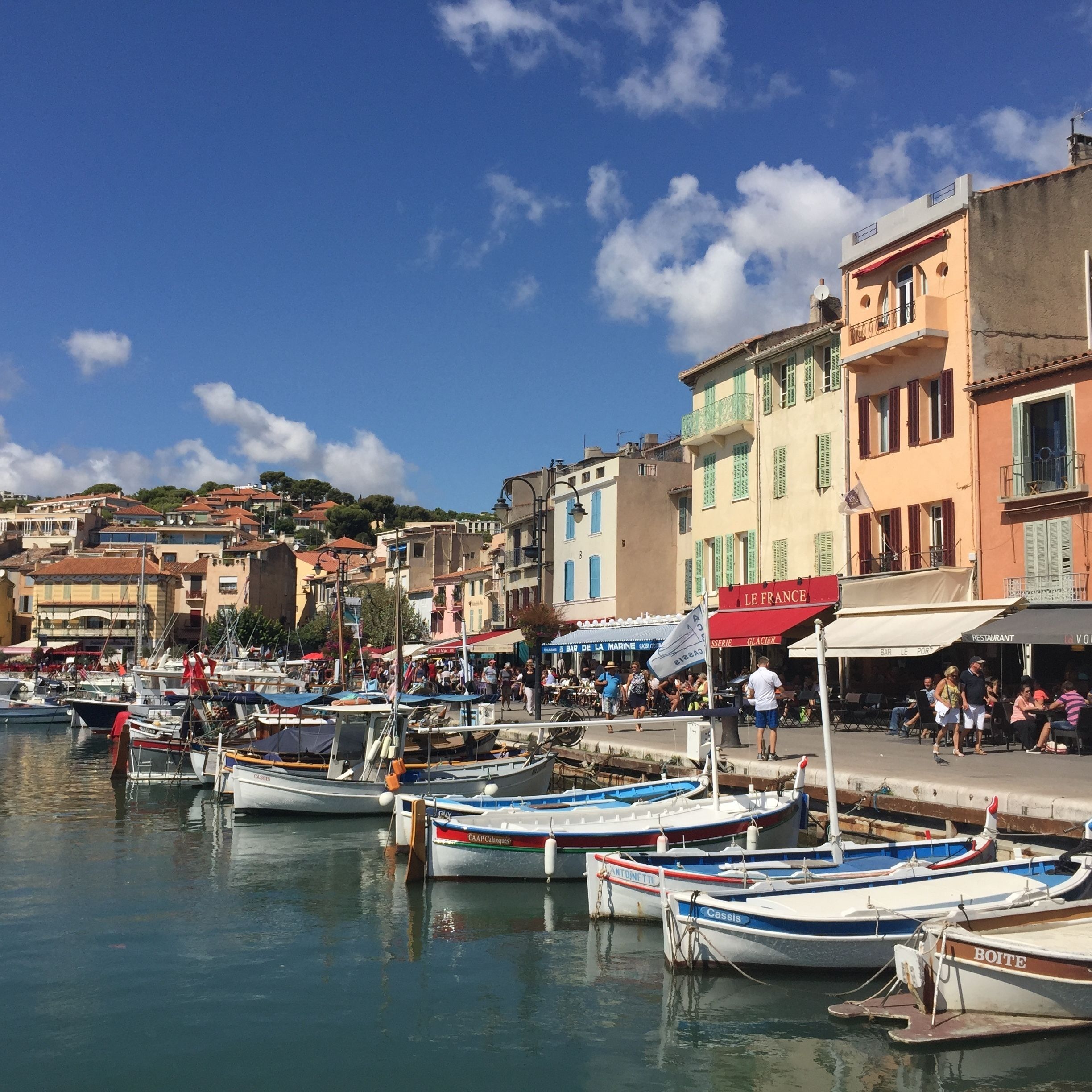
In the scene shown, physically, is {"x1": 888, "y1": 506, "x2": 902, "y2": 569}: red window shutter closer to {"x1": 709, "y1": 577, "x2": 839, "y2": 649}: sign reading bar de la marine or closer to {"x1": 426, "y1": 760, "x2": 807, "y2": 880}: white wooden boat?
{"x1": 709, "y1": 577, "x2": 839, "y2": 649}: sign reading bar de la marine

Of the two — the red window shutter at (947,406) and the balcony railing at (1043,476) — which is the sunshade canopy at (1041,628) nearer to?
the balcony railing at (1043,476)

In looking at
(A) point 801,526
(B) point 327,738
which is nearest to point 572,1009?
(B) point 327,738

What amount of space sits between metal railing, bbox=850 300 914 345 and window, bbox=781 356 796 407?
414 centimetres

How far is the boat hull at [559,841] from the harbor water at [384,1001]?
279mm

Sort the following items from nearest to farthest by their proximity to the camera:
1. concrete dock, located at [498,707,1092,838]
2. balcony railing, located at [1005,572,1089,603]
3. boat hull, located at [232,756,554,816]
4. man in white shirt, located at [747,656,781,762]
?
concrete dock, located at [498,707,1092,838] → man in white shirt, located at [747,656,781,762] → boat hull, located at [232,756,554,816] → balcony railing, located at [1005,572,1089,603]

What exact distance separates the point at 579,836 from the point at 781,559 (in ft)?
70.0

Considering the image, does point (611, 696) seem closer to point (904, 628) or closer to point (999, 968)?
point (904, 628)

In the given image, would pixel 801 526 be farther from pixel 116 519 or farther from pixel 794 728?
pixel 116 519

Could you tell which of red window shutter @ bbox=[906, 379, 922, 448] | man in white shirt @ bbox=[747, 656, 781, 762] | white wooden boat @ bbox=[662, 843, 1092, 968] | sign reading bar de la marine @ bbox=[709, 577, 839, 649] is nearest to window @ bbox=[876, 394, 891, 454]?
red window shutter @ bbox=[906, 379, 922, 448]

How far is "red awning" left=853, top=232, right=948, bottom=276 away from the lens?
30.2 meters

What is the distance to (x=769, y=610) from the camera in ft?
115

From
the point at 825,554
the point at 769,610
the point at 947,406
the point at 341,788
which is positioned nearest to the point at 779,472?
the point at 825,554

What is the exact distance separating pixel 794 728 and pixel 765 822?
1278 cm

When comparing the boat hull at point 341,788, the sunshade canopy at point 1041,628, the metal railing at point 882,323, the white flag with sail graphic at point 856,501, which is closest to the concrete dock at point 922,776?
the sunshade canopy at point 1041,628
